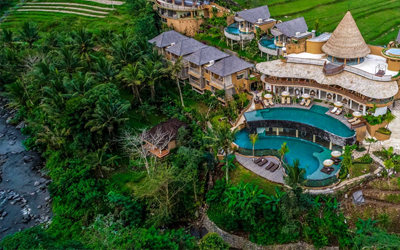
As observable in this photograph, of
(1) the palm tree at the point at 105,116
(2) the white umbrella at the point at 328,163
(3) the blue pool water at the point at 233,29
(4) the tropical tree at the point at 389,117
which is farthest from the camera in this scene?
(3) the blue pool water at the point at 233,29

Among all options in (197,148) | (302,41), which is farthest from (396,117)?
(197,148)

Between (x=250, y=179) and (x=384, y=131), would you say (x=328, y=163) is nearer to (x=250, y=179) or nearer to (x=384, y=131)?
(x=250, y=179)

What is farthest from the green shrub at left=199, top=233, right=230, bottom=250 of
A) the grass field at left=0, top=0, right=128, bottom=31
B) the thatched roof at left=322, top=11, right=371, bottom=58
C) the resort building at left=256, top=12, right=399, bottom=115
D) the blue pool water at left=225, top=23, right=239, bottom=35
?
the grass field at left=0, top=0, right=128, bottom=31

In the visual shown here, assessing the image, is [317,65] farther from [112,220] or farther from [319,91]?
[112,220]

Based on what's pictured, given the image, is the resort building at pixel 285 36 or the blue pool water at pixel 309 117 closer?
the blue pool water at pixel 309 117

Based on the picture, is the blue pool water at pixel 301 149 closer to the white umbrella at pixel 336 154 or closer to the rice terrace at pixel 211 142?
the rice terrace at pixel 211 142

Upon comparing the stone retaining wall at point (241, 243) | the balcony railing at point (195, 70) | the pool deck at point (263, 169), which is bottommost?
the stone retaining wall at point (241, 243)

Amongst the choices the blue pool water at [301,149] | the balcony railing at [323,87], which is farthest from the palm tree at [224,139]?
the balcony railing at [323,87]
